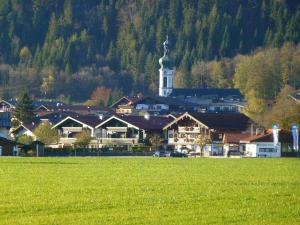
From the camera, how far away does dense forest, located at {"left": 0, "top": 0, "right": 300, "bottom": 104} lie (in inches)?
5561

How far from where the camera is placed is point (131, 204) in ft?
73.2

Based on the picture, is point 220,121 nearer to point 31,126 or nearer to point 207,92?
point 31,126

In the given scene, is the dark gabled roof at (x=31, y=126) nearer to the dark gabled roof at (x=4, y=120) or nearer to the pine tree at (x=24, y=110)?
the pine tree at (x=24, y=110)

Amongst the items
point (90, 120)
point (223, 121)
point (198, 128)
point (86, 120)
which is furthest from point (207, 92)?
point (198, 128)

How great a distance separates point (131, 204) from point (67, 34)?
160m

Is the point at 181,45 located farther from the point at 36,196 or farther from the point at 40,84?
the point at 36,196

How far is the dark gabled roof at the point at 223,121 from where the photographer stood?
77.9 metres

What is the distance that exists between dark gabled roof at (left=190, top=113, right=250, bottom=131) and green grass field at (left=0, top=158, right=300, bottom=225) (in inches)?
1774

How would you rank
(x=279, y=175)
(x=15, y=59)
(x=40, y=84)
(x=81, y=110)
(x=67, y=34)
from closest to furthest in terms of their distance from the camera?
1. (x=279, y=175)
2. (x=81, y=110)
3. (x=40, y=84)
4. (x=15, y=59)
5. (x=67, y=34)

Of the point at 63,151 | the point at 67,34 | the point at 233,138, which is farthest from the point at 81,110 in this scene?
the point at 67,34

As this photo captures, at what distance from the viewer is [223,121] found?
78.7 m

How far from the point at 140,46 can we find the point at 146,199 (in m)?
153

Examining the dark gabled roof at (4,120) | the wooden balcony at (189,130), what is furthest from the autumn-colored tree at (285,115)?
the dark gabled roof at (4,120)

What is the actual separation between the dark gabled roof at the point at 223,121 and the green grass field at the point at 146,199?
4505 centimetres
